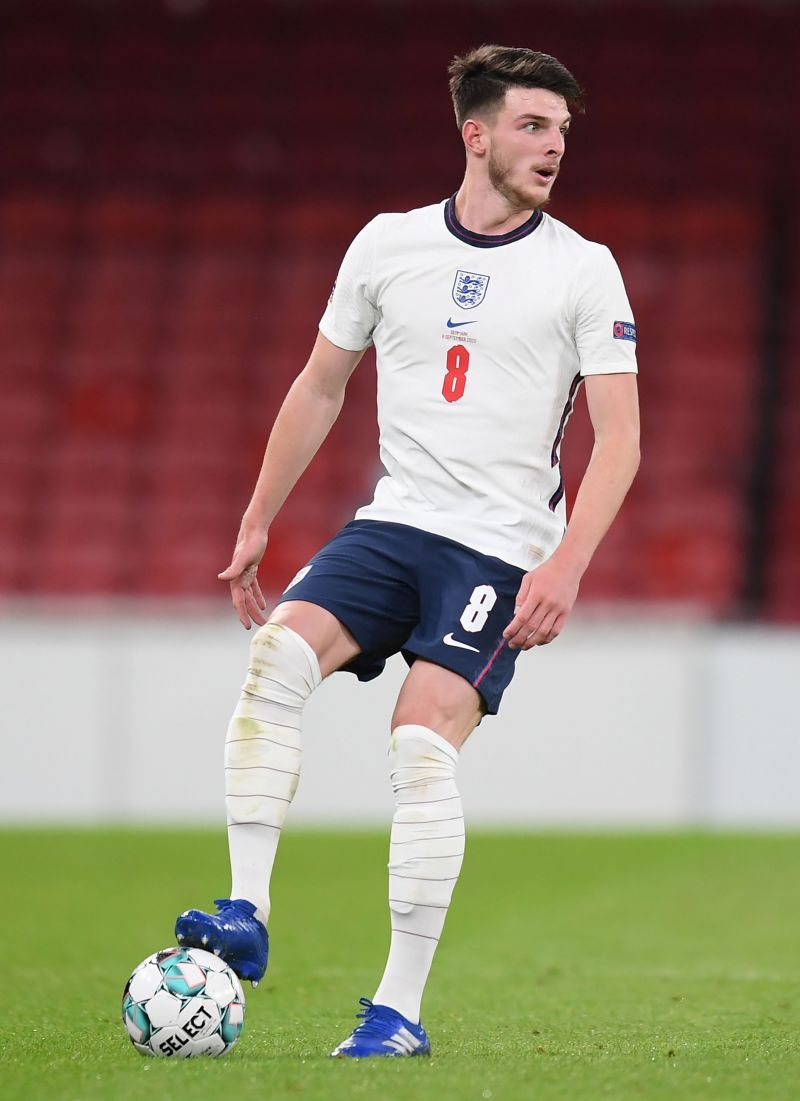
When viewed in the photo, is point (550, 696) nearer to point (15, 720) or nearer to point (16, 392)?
point (15, 720)

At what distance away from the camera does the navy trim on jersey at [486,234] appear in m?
3.68

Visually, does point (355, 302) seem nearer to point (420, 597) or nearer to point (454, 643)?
point (420, 597)

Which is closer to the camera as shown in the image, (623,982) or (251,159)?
(623,982)

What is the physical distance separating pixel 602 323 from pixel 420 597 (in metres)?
0.66

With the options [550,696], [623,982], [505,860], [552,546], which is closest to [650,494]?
[550,696]

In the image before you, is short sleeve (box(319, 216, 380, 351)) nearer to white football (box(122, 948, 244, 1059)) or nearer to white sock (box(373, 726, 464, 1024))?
white sock (box(373, 726, 464, 1024))

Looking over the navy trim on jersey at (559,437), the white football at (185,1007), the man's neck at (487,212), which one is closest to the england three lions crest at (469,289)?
the man's neck at (487,212)

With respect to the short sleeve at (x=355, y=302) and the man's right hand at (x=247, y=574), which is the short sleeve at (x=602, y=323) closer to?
the short sleeve at (x=355, y=302)

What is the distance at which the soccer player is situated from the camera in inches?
135

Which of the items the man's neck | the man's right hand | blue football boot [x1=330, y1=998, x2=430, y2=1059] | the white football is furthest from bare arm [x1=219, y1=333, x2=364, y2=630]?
blue football boot [x1=330, y1=998, x2=430, y2=1059]

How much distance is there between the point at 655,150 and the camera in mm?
13148

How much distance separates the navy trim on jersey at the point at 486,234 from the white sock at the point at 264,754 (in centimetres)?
89

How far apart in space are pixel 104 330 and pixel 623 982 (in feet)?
28.6

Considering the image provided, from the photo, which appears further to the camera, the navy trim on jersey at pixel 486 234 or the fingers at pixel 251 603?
the fingers at pixel 251 603
